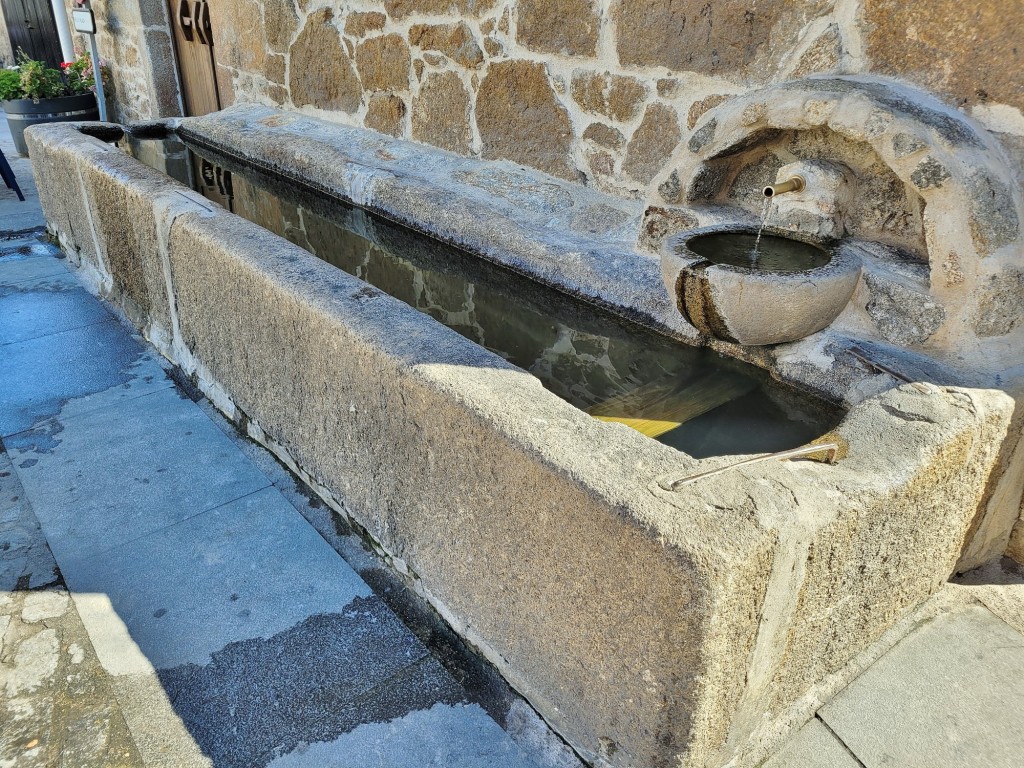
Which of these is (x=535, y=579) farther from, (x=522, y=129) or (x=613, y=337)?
(x=522, y=129)

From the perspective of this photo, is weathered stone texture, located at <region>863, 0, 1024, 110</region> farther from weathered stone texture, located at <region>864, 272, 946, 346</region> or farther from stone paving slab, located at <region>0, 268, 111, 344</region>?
stone paving slab, located at <region>0, 268, 111, 344</region>

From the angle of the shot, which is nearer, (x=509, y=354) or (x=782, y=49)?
(x=782, y=49)

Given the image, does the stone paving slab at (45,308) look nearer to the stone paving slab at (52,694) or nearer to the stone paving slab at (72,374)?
the stone paving slab at (72,374)

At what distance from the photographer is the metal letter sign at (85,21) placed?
19.0ft

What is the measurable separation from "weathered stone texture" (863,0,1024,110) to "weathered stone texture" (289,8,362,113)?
2.61 meters

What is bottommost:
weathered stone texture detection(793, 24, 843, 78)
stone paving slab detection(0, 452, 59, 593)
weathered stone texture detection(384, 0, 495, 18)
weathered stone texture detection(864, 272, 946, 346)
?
stone paving slab detection(0, 452, 59, 593)

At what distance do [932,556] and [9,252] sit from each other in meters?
4.06

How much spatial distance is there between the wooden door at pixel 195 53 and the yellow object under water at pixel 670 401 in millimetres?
4398

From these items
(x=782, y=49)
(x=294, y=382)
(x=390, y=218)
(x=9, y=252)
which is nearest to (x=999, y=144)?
(x=782, y=49)

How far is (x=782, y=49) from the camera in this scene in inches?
76.7

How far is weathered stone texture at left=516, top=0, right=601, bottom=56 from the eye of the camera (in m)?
2.45

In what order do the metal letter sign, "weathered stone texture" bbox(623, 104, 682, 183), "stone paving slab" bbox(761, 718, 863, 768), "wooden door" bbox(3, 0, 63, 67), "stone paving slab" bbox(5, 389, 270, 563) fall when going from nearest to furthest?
"stone paving slab" bbox(761, 718, 863, 768), "stone paving slab" bbox(5, 389, 270, 563), "weathered stone texture" bbox(623, 104, 682, 183), the metal letter sign, "wooden door" bbox(3, 0, 63, 67)

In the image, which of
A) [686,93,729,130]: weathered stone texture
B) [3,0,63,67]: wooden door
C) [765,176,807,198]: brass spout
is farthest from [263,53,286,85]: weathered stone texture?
[3,0,63,67]: wooden door

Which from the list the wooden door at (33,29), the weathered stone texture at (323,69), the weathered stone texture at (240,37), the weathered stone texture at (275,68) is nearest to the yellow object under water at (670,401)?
the weathered stone texture at (323,69)
